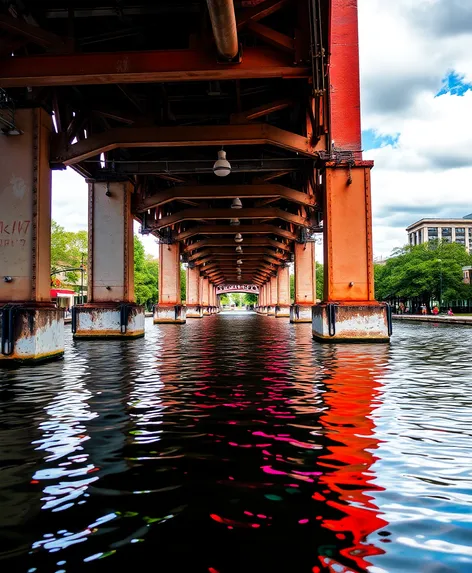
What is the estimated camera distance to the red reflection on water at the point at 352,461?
289 centimetres

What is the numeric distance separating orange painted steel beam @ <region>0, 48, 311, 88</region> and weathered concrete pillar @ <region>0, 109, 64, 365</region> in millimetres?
1780

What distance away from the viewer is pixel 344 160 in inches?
685

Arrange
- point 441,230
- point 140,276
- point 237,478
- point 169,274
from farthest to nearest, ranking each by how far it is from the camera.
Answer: point 441,230 → point 140,276 → point 169,274 → point 237,478

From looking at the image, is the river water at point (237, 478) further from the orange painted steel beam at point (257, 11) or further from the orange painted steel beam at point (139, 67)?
the orange painted steel beam at point (257, 11)

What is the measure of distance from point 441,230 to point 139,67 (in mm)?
163779

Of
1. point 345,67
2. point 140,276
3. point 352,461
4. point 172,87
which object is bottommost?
point 352,461

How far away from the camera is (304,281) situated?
136 feet

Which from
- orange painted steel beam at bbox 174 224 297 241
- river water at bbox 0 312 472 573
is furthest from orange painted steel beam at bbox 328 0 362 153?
orange painted steel beam at bbox 174 224 297 241

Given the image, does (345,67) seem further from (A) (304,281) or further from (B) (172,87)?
(A) (304,281)

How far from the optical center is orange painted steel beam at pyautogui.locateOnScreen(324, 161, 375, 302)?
1772 centimetres

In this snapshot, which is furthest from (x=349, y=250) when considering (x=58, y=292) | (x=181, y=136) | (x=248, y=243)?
(x=58, y=292)

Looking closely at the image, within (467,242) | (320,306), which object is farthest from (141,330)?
(467,242)

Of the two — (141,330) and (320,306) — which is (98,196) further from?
(320,306)

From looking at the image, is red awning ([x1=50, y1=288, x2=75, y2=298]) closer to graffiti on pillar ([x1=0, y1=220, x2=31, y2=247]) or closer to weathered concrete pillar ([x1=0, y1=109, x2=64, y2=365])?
weathered concrete pillar ([x1=0, y1=109, x2=64, y2=365])
